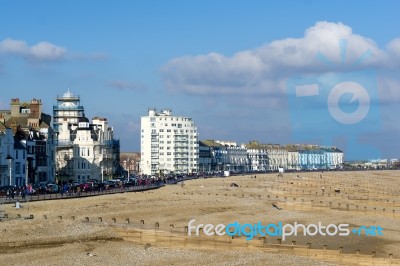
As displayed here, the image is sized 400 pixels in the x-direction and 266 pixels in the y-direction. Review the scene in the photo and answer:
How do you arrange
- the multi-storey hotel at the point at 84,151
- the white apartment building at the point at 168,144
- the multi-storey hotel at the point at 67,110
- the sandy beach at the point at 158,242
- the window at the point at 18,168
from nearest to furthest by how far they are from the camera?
the sandy beach at the point at 158,242, the window at the point at 18,168, the multi-storey hotel at the point at 84,151, the multi-storey hotel at the point at 67,110, the white apartment building at the point at 168,144

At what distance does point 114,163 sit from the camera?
111 m

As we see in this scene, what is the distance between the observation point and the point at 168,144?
162 m

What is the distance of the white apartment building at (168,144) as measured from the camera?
161000mm

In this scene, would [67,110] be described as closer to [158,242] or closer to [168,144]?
[168,144]

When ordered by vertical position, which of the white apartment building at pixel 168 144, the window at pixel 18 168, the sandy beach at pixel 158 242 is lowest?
the sandy beach at pixel 158 242

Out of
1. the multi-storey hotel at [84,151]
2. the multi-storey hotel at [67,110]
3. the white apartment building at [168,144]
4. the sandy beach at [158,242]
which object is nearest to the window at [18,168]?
the sandy beach at [158,242]

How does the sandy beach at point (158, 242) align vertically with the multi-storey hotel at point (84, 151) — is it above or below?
below

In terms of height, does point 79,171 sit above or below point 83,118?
below

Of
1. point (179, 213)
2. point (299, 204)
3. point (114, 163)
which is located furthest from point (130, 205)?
point (114, 163)

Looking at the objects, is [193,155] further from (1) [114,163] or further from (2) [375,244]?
(2) [375,244]

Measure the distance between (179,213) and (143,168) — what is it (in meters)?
Answer: 115

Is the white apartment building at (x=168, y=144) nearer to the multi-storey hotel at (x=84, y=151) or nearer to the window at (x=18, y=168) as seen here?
the multi-storey hotel at (x=84, y=151)

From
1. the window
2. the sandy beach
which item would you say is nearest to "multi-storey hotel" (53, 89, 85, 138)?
the window

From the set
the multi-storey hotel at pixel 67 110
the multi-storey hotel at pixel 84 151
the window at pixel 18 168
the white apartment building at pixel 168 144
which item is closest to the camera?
the window at pixel 18 168
